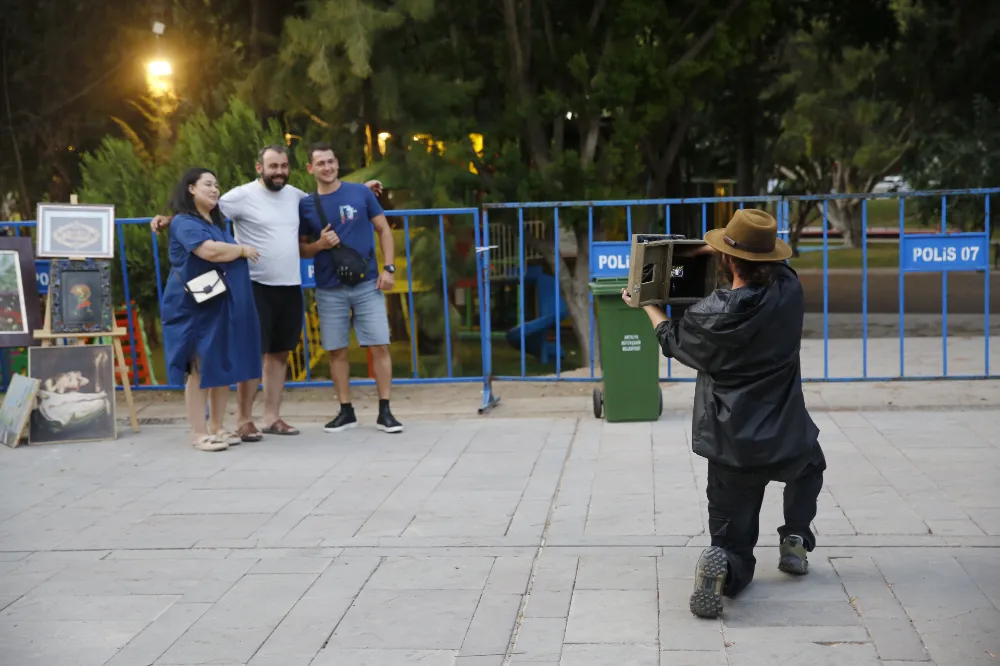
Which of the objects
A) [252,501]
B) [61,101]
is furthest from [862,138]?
[252,501]

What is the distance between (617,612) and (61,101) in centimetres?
1738

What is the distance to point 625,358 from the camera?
866cm

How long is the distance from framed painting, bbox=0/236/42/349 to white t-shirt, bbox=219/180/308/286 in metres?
1.72

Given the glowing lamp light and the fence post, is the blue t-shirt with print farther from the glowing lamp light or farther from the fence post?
the glowing lamp light

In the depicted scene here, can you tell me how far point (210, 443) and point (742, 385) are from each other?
4.49 meters

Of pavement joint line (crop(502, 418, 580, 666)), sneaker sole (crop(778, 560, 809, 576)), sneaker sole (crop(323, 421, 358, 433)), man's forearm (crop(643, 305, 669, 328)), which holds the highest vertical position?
man's forearm (crop(643, 305, 669, 328))

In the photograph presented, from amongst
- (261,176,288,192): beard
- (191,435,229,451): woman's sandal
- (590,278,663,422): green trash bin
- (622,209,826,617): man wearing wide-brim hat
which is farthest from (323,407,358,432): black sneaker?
(622,209,826,617): man wearing wide-brim hat

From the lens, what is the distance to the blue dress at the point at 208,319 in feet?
26.1

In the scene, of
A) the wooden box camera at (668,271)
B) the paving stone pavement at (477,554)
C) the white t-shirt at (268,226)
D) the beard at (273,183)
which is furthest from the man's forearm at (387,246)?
the wooden box camera at (668,271)

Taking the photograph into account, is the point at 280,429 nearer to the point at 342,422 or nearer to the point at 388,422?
the point at 342,422

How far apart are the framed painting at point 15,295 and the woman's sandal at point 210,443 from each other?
162 centimetres

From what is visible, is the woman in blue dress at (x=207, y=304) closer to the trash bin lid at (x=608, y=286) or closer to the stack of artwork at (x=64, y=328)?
the stack of artwork at (x=64, y=328)

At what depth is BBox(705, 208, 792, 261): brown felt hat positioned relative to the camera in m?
4.71

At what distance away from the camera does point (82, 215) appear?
887cm
